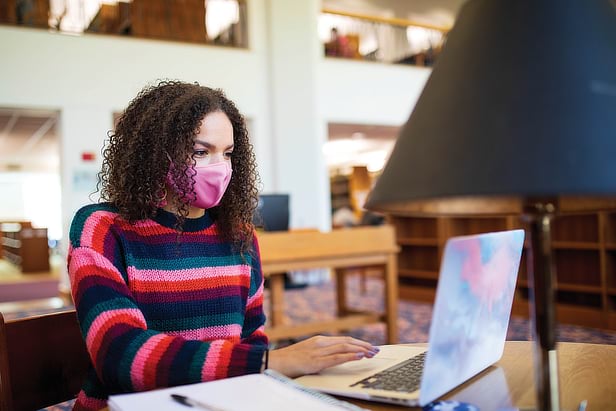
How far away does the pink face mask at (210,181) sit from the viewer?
1042mm

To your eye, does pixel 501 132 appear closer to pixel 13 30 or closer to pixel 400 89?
pixel 13 30

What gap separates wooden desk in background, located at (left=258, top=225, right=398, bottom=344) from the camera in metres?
3.45

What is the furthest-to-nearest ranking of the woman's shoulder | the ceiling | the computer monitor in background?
the ceiling < the computer monitor in background < the woman's shoulder

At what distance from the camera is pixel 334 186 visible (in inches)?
604

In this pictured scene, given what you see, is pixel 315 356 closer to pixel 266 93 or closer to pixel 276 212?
pixel 276 212

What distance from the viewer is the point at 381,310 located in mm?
5574

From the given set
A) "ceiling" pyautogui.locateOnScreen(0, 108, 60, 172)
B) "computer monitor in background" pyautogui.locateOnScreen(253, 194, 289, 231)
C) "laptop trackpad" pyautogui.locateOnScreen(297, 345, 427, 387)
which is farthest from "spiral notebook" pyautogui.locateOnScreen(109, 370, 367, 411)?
"ceiling" pyautogui.locateOnScreen(0, 108, 60, 172)

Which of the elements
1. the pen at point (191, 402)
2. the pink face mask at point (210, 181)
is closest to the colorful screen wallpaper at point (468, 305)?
the pen at point (191, 402)

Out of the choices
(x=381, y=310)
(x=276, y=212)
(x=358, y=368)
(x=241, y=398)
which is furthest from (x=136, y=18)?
(x=241, y=398)

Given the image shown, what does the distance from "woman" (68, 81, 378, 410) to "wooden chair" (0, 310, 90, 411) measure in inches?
4.3

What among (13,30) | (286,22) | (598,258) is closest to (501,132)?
(598,258)

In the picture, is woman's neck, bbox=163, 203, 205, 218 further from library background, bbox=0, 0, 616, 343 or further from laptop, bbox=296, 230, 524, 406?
library background, bbox=0, 0, 616, 343

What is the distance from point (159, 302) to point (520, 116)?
773 mm

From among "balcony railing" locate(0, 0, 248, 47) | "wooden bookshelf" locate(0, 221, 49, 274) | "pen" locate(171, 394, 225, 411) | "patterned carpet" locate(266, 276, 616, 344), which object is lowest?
"patterned carpet" locate(266, 276, 616, 344)
